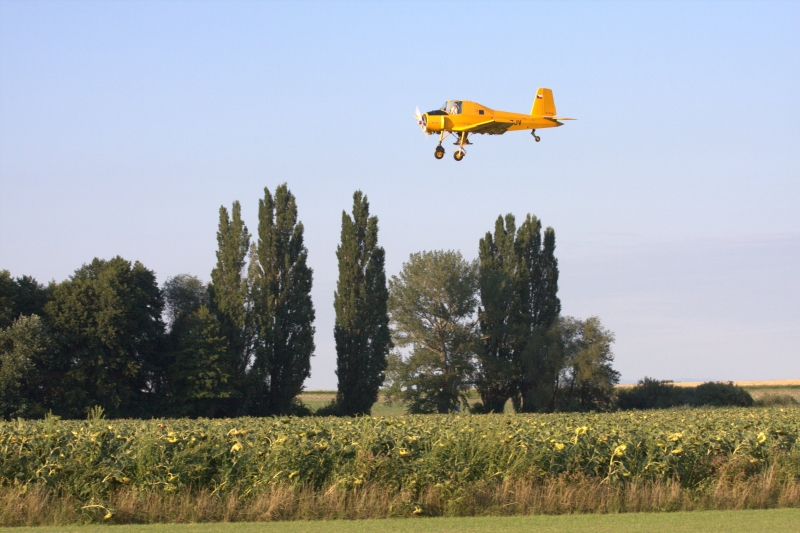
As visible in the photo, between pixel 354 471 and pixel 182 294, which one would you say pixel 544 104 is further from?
pixel 182 294

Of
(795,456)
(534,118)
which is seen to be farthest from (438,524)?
(534,118)

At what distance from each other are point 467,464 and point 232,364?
141 feet

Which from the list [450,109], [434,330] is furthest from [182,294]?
[450,109]

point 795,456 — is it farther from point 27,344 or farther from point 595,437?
point 27,344

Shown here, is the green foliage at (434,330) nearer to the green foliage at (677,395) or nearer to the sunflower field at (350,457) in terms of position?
the green foliage at (677,395)

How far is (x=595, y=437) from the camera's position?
15703 mm

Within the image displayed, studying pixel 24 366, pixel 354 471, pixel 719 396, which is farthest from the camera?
pixel 719 396

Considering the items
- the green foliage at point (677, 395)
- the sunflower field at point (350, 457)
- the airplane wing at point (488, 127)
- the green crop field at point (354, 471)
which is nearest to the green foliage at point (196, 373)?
the airplane wing at point (488, 127)

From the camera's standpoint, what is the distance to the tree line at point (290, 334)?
4884 cm

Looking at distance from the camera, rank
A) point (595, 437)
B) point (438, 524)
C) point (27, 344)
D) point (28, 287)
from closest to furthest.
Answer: point (438, 524) → point (595, 437) → point (27, 344) → point (28, 287)

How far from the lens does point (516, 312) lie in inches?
2835

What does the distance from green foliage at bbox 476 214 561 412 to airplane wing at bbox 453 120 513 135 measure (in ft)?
146

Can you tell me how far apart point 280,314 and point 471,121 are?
32.9 meters

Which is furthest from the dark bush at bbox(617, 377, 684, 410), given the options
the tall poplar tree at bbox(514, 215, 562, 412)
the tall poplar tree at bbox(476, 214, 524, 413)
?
the tall poplar tree at bbox(476, 214, 524, 413)
